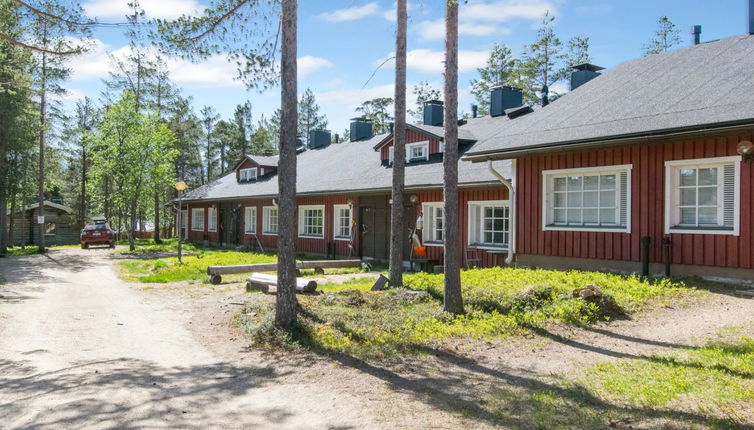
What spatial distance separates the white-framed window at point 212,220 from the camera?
3077cm

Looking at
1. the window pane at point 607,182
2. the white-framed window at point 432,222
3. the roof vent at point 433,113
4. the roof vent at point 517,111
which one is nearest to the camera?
the window pane at point 607,182

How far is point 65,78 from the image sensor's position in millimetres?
25000

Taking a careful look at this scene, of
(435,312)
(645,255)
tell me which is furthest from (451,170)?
(645,255)

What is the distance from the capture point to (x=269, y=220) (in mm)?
25172

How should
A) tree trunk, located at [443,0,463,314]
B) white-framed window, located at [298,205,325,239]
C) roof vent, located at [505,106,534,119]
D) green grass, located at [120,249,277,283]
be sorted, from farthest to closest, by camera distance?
white-framed window, located at [298,205,325,239]
roof vent, located at [505,106,534,119]
green grass, located at [120,249,277,283]
tree trunk, located at [443,0,463,314]

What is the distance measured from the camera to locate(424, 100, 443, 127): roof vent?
22.2 m

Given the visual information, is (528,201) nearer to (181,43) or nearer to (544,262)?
(544,262)

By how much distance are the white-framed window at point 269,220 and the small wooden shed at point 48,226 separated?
19610mm

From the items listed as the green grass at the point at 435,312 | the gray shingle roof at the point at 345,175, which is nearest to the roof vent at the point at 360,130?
the gray shingle roof at the point at 345,175

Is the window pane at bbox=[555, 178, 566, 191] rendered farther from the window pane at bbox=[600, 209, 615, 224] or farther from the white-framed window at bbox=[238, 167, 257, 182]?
the white-framed window at bbox=[238, 167, 257, 182]

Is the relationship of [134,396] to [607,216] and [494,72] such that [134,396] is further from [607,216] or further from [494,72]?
[494,72]

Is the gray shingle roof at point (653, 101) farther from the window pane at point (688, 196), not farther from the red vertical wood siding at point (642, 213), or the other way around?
the window pane at point (688, 196)

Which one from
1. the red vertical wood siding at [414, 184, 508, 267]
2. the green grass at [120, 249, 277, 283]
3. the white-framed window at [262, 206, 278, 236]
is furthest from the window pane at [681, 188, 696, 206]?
the white-framed window at [262, 206, 278, 236]

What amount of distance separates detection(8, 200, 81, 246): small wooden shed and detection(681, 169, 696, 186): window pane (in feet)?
123
